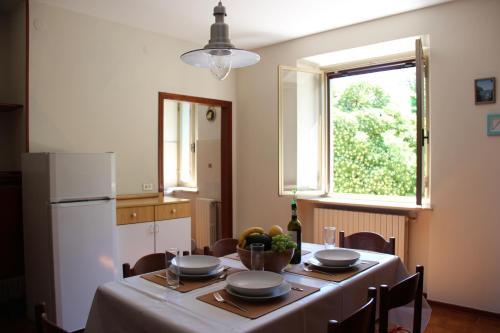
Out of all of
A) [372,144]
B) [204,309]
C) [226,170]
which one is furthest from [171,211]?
[204,309]

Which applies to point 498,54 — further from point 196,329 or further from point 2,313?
point 2,313

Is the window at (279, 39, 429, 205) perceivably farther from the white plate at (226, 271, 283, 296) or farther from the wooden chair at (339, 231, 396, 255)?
the white plate at (226, 271, 283, 296)

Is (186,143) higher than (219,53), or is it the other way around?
(219,53)

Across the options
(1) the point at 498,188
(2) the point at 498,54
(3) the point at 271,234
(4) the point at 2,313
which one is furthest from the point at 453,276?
(4) the point at 2,313

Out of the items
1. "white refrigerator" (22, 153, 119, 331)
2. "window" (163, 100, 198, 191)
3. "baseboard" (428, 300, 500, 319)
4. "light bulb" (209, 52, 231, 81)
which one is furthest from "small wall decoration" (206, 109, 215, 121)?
"baseboard" (428, 300, 500, 319)

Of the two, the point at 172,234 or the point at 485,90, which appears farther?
the point at 172,234

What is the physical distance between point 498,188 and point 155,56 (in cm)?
330

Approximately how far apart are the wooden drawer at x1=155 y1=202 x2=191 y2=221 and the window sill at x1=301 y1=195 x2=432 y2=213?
126cm

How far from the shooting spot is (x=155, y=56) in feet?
12.9

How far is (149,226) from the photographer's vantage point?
11.2 ft

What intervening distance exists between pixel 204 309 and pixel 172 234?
2.29 m

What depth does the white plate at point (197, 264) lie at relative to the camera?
1719 mm

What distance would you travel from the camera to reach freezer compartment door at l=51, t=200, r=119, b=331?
272cm

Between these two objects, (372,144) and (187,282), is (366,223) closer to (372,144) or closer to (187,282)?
(372,144)
